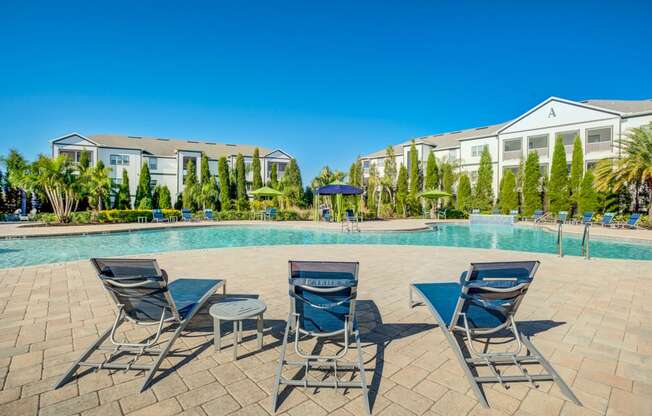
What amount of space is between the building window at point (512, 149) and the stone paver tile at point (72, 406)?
1319 inches

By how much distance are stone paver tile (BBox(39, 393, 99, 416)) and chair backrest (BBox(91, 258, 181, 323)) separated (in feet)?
2.42

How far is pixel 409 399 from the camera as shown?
2.46 m

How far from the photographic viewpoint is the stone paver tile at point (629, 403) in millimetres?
2334

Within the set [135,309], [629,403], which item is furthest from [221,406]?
[629,403]

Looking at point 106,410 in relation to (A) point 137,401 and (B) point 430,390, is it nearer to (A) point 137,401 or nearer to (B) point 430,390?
(A) point 137,401

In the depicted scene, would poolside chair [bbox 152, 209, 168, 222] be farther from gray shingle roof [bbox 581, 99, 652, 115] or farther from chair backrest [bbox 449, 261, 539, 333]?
gray shingle roof [bbox 581, 99, 652, 115]

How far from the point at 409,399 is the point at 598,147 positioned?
31.2m

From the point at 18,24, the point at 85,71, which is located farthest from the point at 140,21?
the point at 85,71

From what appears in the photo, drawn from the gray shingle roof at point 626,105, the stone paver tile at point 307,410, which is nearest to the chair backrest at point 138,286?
the stone paver tile at point 307,410

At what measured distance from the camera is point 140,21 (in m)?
12.9

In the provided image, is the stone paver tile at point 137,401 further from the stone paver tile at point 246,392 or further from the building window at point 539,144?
the building window at point 539,144

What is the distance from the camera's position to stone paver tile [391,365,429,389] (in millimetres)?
2686

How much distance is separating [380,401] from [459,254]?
768 cm

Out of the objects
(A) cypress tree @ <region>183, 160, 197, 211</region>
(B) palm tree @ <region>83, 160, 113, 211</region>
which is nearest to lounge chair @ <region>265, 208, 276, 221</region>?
(A) cypress tree @ <region>183, 160, 197, 211</region>
